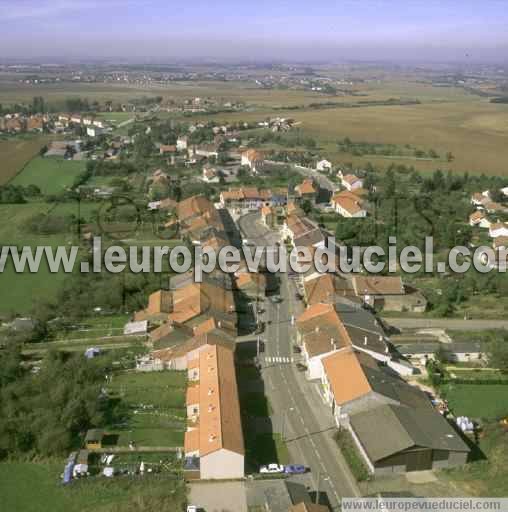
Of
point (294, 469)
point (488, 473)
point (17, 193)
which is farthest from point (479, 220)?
point (17, 193)

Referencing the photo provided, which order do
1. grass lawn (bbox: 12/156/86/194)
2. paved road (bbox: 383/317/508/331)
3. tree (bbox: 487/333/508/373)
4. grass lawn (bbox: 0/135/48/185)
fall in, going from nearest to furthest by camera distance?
tree (bbox: 487/333/508/373) → paved road (bbox: 383/317/508/331) → grass lawn (bbox: 12/156/86/194) → grass lawn (bbox: 0/135/48/185)

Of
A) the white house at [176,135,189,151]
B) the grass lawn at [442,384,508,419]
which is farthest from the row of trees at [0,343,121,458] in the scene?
the white house at [176,135,189,151]

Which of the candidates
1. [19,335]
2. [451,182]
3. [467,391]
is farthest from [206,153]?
[467,391]

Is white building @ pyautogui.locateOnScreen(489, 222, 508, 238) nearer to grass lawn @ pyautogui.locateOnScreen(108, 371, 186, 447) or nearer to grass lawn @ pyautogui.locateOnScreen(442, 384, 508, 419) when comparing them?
grass lawn @ pyautogui.locateOnScreen(442, 384, 508, 419)

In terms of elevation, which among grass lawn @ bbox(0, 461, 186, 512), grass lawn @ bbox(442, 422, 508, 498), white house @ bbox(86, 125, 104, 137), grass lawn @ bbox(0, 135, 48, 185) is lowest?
grass lawn @ bbox(442, 422, 508, 498)

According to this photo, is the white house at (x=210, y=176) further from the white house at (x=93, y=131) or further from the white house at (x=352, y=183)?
the white house at (x=93, y=131)

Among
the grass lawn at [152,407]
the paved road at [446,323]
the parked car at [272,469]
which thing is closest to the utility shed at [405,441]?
the parked car at [272,469]

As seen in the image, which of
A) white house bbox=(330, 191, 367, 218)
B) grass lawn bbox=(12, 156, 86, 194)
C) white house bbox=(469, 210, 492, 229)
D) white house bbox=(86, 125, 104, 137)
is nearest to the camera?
white house bbox=(469, 210, 492, 229)
